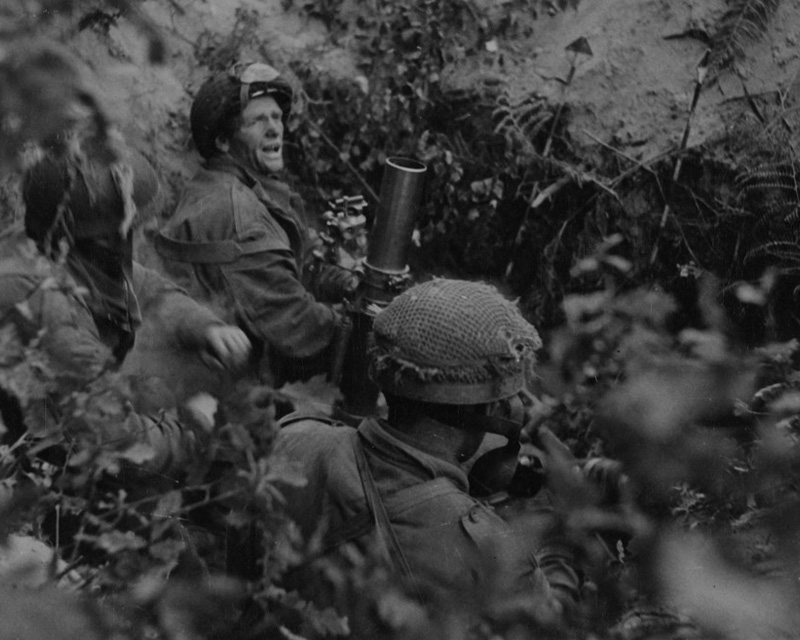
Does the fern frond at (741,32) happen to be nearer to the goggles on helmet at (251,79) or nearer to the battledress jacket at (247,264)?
the goggles on helmet at (251,79)

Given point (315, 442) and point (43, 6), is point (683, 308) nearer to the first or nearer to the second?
point (315, 442)

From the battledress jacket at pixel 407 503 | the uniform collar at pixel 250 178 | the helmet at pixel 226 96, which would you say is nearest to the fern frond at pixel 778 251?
the uniform collar at pixel 250 178

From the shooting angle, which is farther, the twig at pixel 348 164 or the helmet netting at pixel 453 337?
the twig at pixel 348 164

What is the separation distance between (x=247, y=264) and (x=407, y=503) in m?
2.57

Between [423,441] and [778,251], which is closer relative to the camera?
[423,441]

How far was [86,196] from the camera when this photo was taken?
3400mm

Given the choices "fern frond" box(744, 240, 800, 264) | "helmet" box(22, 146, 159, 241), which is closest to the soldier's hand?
"helmet" box(22, 146, 159, 241)

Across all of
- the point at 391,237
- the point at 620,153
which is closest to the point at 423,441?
the point at 391,237

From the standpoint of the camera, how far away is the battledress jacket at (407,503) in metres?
2.38

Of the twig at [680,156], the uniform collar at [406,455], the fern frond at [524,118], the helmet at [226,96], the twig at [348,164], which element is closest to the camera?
the uniform collar at [406,455]

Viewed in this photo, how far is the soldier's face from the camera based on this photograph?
17.0ft

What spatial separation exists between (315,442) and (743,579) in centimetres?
149

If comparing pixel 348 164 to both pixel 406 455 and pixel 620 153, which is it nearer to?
pixel 620 153

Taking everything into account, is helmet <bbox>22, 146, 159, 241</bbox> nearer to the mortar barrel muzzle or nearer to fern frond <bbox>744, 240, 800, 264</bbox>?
the mortar barrel muzzle
